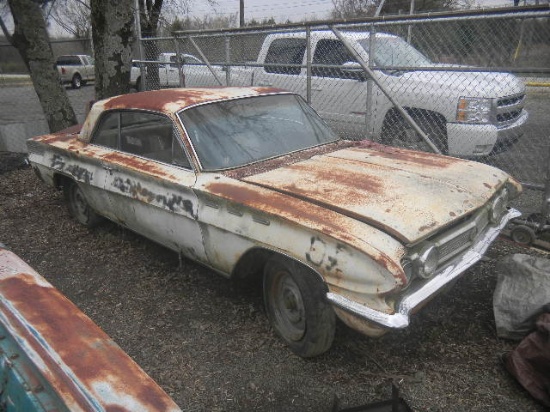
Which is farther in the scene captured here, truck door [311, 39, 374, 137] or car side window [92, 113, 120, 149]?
truck door [311, 39, 374, 137]

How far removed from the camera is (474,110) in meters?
5.00

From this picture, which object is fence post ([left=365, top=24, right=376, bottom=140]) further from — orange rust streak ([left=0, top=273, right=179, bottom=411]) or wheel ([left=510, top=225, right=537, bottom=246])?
orange rust streak ([left=0, top=273, right=179, bottom=411])

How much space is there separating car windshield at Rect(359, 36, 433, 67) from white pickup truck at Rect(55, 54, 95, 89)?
2304cm

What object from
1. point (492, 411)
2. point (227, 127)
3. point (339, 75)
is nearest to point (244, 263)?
point (227, 127)

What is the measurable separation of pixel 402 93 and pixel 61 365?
4.87 metres

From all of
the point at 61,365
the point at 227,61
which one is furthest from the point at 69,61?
the point at 61,365

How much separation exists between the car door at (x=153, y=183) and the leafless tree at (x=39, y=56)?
12.5ft

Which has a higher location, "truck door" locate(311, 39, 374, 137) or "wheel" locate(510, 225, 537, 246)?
"truck door" locate(311, 39, 374, 137)

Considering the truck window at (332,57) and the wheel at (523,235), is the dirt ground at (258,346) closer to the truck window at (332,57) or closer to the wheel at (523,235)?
the wheel at (523,235)

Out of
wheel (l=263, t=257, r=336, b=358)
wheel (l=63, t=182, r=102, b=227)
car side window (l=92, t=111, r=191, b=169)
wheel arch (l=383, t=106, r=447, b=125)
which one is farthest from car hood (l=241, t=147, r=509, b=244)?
wheel (l=63, t=182, r=102, b=227)

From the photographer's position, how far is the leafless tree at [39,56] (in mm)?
6738

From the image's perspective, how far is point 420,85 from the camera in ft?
17.6

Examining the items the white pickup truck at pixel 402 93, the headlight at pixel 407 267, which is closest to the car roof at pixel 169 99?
the white pickup truck at pixel 402 93

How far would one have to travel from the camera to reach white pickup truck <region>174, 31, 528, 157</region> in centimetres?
498
